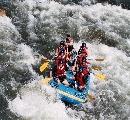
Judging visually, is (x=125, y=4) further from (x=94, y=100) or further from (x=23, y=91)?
(x=23, y=91)

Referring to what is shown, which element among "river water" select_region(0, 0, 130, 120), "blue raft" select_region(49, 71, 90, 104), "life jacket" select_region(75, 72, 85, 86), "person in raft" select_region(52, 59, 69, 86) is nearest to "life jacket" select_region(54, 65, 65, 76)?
"person in raft" select_region(52, 59, 69, 86)

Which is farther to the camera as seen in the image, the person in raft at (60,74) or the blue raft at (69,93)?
the person in raft at (60,74)

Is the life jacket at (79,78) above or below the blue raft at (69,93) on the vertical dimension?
above

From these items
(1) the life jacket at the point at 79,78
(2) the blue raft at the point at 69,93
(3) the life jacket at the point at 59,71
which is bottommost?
(2) the blue raft at the point at 69,93

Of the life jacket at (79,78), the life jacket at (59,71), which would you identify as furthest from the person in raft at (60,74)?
the life jacket at (79,78)

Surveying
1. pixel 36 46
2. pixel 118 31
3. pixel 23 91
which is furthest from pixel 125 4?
pixel 23 91

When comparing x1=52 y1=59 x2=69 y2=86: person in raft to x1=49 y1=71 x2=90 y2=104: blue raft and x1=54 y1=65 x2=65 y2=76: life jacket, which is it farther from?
x1=49 y1=71 x2=90 y2=104: blue raft

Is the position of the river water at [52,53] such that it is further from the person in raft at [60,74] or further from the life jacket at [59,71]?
the life jacket at [59,71]

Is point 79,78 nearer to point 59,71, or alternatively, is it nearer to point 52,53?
point 59,71

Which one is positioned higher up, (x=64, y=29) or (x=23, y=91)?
(x=64, y=29)
